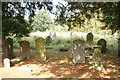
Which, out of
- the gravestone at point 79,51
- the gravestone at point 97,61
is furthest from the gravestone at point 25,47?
the gravestone at point 97,61

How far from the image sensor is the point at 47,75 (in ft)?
23.2

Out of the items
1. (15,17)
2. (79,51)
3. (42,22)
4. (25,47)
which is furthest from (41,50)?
(42,22)

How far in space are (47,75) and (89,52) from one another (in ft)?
20.7

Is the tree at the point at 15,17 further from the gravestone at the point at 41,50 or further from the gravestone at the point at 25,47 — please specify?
the gravestone at the point at 41,50

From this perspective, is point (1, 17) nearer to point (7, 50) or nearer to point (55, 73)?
point (7, 50)

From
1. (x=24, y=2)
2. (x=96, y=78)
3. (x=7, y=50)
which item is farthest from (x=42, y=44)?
(x=96, y=78)

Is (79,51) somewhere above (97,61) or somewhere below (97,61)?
above

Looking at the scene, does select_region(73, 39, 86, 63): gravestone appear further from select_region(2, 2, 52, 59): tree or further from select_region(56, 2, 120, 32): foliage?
select_region(2, 2, 52, 59): tree

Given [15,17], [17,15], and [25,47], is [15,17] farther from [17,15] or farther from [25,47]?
[25,47]

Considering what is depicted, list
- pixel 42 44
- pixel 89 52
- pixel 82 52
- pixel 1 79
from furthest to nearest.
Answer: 1. pixel 89 52
2. pixel 42 44
3. pixel 82 52
4. pixel 1 79

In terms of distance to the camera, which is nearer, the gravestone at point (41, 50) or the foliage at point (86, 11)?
the foliage at point (86, 11)

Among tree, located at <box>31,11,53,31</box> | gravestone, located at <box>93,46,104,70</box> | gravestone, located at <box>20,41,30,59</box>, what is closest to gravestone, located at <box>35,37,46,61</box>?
gravestone, located at <box>20,41,30,59</box>

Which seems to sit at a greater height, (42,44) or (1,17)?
(1,17)

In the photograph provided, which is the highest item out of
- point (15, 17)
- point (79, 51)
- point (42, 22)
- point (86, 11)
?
point (42, 22)
